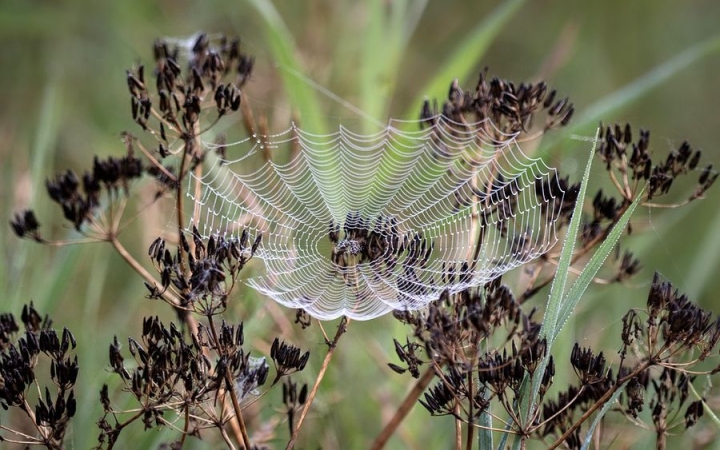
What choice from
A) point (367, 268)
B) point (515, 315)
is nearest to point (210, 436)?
point (367, 268)

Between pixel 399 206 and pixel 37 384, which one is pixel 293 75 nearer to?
pixel 399 206

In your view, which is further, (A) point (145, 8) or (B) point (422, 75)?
(B) point (422, 75)

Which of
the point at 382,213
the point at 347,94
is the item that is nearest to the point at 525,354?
the point at 382,213

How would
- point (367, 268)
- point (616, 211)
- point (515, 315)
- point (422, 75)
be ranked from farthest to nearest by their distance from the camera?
1. point (422, 75)
2. point (367, 268)
3. point (616, 211)
4. point (515, 315)

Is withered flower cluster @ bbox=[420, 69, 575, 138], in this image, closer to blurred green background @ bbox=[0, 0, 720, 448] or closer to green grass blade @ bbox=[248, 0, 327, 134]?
blurred green background @ bbox=[0, 0, 720, 448]

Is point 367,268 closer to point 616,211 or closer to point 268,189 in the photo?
point 616,211

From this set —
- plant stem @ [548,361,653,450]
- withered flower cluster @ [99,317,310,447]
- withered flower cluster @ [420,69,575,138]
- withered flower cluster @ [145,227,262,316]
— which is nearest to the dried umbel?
withered flower cluster @ [420,69,575,138]
